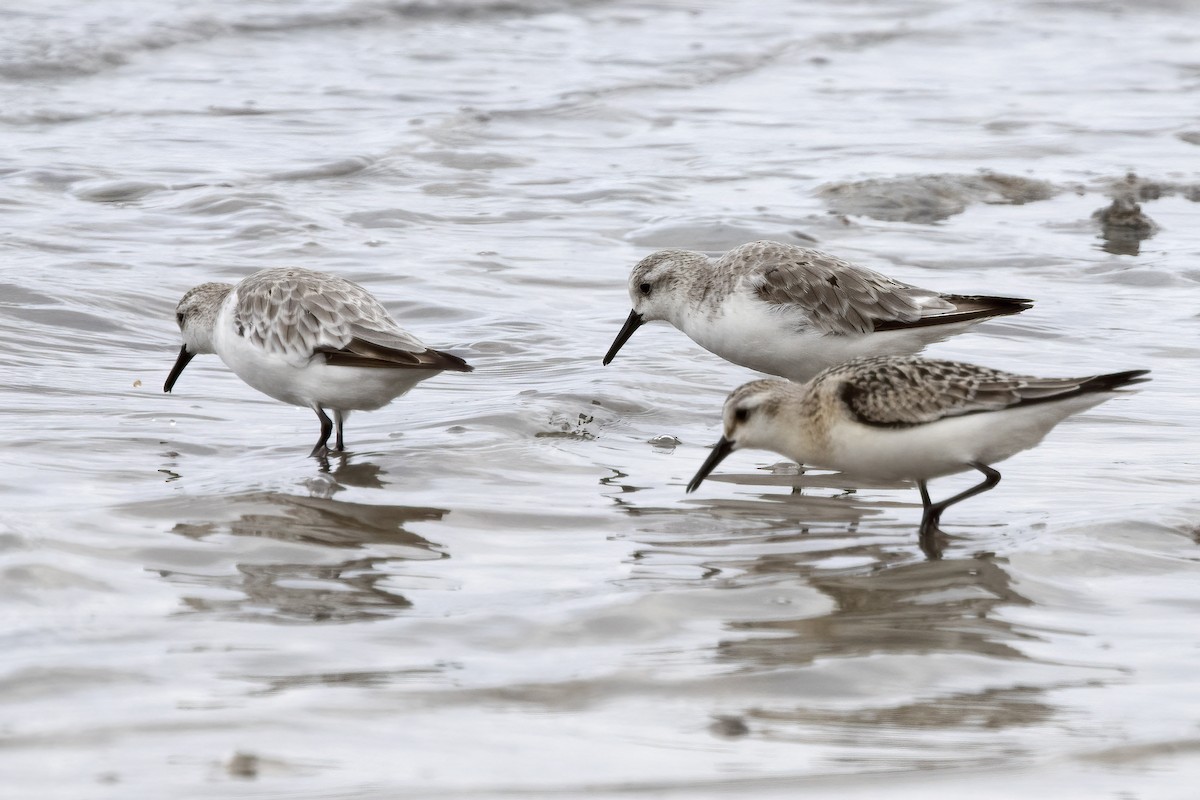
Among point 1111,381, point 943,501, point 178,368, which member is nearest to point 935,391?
point 943,501

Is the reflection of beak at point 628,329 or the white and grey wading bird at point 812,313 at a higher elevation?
the white and grey wading bird at point 812,313

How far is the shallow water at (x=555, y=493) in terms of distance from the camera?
4.36m

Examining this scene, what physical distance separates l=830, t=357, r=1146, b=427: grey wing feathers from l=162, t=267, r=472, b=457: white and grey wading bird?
1.92m

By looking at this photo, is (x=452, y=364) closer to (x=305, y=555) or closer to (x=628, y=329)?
(x=305, y=555)

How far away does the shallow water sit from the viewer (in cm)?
436

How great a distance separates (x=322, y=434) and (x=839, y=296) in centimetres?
294

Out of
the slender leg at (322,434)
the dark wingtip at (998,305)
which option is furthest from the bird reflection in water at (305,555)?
the dark wingtip at (998,305)

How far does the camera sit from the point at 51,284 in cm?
1028

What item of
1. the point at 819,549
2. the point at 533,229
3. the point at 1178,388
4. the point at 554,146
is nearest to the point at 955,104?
the point at 554,146

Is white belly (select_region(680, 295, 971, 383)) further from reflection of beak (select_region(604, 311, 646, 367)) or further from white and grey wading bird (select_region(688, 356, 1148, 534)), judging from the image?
white and grey wading bird (select_region(688, 356, 1148, 534))

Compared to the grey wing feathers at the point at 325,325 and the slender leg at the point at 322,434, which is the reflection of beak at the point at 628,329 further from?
the slender leg at the point at 322,434

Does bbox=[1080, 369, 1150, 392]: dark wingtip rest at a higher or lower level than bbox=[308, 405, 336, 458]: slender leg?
higher

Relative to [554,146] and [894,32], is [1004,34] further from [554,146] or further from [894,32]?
[554,146]

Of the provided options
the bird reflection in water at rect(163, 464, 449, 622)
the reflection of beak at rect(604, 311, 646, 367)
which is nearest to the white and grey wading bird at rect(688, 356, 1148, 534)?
the bird reflection in water at rect(163, 464, 449, 622)
